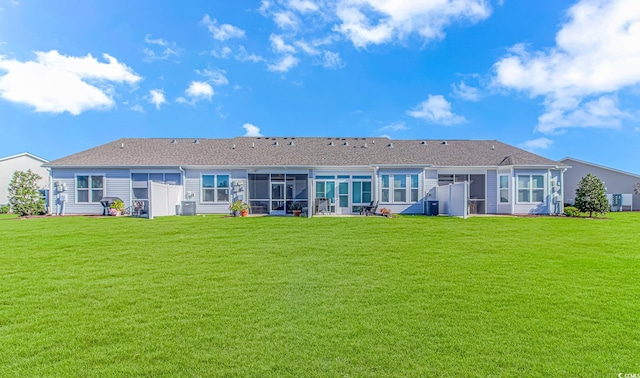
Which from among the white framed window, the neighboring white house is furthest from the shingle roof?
the neighboring white house

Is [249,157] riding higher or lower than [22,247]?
higher

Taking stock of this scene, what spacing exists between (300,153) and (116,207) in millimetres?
11329

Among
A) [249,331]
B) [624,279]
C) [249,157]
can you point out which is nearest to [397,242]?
[624,279]

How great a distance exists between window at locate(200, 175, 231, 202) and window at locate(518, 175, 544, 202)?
1777 cm

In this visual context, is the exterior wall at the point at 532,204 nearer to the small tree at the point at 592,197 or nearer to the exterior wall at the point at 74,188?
the small tree at the point at 592,197

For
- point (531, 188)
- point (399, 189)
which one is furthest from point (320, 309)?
point (531, 188)

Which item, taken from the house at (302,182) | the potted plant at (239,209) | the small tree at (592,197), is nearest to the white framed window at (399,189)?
the house at (302,182)

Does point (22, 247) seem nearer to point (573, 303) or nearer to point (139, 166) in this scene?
point (139, 166)

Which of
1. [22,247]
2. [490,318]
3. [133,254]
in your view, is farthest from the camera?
[22,247]

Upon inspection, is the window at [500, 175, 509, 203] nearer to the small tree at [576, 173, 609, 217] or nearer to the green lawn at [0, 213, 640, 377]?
the small tree at [576, 173, 609, 217]

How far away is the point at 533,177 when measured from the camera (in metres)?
20.0

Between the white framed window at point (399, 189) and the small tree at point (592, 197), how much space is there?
9.01 meters

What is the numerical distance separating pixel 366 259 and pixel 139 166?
56.0ft

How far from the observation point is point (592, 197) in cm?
1816
